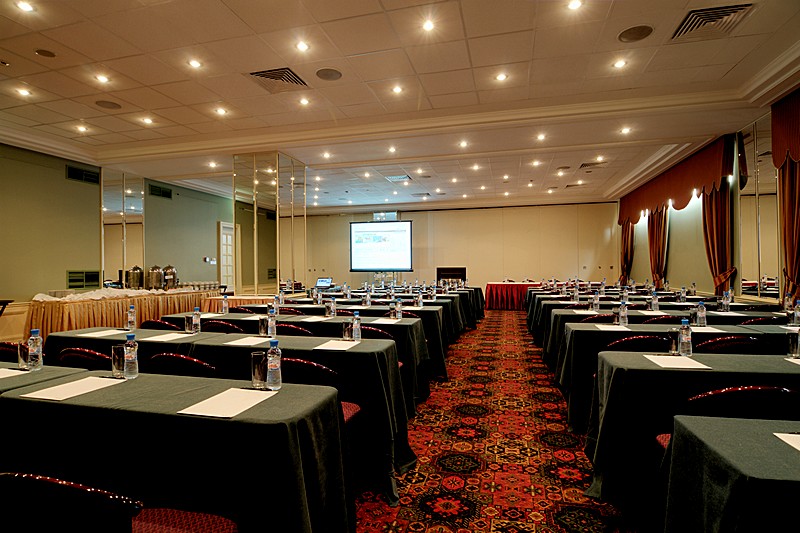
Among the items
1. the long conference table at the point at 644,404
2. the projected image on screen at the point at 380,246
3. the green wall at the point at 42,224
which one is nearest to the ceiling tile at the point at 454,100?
the long conference table at the point at 644,404

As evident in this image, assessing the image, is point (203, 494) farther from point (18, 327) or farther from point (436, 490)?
point (18, 327)

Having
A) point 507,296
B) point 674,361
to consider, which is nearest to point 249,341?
point 674,361

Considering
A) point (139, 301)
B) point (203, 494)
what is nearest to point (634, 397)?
point (203, 494)

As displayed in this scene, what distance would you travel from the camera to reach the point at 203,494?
1493mm

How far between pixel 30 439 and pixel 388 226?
43.6 feet

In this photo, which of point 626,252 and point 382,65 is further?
point 626,252

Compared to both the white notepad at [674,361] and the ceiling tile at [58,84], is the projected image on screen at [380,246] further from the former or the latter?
the white notepad at [674,361]

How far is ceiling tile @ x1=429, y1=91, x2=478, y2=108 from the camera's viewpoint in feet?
19.1

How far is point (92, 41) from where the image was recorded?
14.4 ft

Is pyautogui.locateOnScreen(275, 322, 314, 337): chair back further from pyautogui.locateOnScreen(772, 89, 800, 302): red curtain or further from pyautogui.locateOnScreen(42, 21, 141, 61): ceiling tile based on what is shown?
pyautogui.locateOnScreen(772, 89, 800, 302): red curtain

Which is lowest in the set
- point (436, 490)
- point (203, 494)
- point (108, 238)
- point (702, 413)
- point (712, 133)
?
point (436, 490)

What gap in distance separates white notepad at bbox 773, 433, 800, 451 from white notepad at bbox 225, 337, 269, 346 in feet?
8.03

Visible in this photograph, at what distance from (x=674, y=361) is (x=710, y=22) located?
146 inches

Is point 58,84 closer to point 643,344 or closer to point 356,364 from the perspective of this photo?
point 356,364
